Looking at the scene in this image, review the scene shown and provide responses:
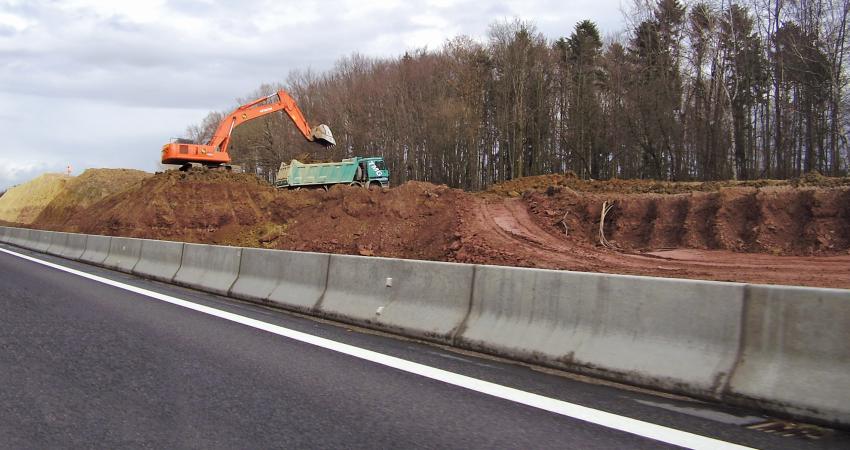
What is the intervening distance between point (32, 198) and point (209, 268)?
5586 cm

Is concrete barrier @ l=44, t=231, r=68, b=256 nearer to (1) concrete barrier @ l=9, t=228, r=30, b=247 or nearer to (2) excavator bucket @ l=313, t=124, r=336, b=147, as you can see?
(1) concrete barrier @ l=9, t=228, r=30, b=247

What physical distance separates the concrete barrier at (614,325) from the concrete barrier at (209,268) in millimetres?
5592

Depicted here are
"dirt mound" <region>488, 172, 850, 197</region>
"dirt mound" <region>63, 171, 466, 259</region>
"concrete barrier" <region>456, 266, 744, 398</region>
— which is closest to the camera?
"concrete barrier" <region>456, 266, 744, 398</region>

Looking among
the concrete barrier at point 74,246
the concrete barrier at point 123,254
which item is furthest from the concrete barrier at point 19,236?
the concrete barrier at point 123,254

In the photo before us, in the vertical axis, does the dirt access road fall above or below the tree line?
below

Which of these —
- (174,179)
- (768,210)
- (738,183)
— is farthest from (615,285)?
(174,179)

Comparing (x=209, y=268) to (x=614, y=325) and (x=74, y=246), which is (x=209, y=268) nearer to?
(x=614, y=325)

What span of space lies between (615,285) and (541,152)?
47990 mm

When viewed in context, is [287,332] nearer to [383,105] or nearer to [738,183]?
[738,183]

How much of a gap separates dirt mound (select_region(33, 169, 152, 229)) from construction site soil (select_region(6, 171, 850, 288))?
21582 millimetres

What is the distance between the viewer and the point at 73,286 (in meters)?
10.9

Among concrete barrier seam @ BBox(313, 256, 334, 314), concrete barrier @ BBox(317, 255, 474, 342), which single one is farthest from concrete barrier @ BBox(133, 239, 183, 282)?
concrete barrier @ BBox(317, 255, 474, 342)

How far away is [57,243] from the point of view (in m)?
21.1

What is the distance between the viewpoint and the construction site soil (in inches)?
600
